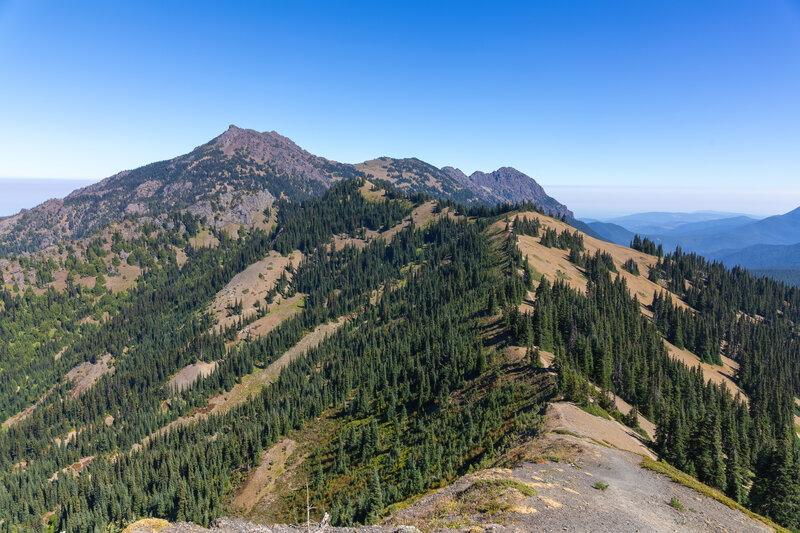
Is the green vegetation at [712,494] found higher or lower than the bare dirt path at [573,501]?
lower

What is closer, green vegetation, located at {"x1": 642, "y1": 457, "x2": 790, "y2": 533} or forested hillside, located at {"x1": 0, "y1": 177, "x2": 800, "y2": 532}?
green vegetation, located at {"x1": 642, "y1": 457, "x2": 790, "y2": 533}

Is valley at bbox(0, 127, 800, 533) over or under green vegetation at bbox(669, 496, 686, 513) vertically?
under

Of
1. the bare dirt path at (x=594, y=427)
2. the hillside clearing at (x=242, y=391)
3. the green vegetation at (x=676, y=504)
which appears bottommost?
the hillside clearing at (x=242, y=391)

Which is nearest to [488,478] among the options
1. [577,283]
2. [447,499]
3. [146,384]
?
[447,499]

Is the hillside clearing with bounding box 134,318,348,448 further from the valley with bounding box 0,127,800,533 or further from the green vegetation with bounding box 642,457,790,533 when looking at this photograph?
the green vegetation with bounding box 642,457,790,533

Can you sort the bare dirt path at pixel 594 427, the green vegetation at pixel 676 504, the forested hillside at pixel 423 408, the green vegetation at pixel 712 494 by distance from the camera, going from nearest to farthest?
the green vegetation at pixel 676 504 < the green vegetation at pixel 712 494 < the bare dirt path at pixel 594 427 < the forested hillside at pixel 423 408

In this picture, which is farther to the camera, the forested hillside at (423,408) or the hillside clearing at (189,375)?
the hillside clearing at (189,375)

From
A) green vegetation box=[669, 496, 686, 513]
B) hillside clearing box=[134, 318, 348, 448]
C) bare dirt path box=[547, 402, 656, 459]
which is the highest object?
green vegetation box=[669, 496, 686, 513]

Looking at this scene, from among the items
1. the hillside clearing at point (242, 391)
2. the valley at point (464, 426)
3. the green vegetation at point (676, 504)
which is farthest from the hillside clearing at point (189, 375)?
the green vegetation at point (676, 504)

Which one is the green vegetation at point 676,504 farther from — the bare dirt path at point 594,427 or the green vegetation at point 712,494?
the bare dirt path at point 594,427

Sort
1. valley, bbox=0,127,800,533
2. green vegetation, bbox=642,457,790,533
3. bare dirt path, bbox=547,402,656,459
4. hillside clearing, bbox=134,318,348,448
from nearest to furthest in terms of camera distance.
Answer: green vegetation, bbox=642,457,790,533 → valley, bbox=0,127,800,533 → bare dirt path, bbox=547,402,656,459 → hillside clearing, bbox=134,318,348,448

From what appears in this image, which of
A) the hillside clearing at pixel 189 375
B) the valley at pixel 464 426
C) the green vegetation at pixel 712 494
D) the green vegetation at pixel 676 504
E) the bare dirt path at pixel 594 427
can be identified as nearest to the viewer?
the green vegetation at pixel 676 504

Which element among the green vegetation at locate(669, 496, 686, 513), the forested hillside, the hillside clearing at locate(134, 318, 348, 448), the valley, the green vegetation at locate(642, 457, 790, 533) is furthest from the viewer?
the hillside clearing at locate(134, 318, 348, 448)

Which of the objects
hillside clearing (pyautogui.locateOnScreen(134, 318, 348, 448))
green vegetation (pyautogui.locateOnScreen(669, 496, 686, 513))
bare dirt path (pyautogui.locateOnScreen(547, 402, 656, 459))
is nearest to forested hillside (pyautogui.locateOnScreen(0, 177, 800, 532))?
hillside clearing (pyautogui.locateOnScreen(134, 318, 348, 448))
